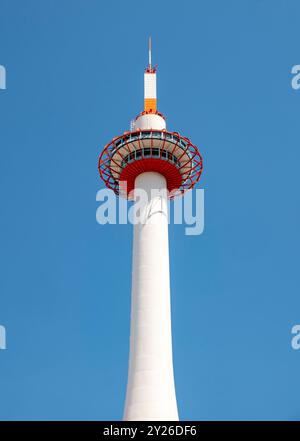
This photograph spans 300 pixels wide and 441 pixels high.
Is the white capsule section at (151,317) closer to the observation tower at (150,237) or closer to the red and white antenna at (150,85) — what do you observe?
the observation tower at (150,237)

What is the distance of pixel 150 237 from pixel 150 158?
10567mm

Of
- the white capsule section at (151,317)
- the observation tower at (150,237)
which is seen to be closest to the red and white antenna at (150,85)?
the observation tower at (150,237)

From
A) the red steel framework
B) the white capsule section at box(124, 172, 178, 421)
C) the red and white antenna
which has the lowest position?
the white capsule section at box(124, 172, 178, 421)

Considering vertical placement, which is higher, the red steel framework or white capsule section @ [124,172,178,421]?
the red steel framework

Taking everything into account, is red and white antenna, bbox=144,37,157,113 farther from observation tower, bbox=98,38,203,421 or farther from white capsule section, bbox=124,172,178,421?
white capsule section, bbox=124,172,178,421

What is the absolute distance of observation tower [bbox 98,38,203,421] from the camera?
80.4 m

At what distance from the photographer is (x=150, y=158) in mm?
92812

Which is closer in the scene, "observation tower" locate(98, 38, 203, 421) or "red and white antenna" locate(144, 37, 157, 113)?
"observation tower" locate(98, 38, 203, 421)

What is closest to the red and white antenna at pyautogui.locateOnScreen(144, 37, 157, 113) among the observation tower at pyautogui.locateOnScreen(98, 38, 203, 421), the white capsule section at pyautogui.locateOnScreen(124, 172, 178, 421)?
the observation tower at pyautogui.locateOnScreen(98, 38, 203, 421)
